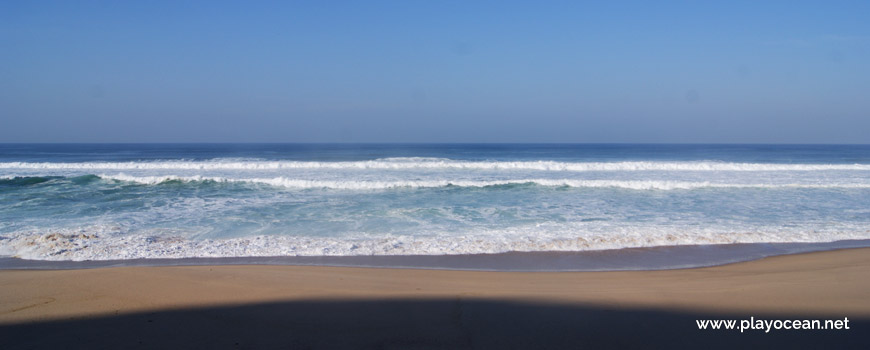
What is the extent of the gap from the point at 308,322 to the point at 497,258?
11.0ft

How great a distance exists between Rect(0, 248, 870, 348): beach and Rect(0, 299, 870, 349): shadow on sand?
2 cm

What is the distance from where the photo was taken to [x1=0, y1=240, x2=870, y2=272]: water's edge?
635 cm

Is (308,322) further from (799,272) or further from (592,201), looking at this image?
(592,201)

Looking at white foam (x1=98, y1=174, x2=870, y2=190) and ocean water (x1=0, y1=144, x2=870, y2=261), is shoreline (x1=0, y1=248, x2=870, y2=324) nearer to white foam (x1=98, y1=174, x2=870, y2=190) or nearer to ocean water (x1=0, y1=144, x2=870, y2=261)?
ocean water (x1=0, y1=144, x2=870, y2=261)

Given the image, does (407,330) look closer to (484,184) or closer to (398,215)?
(398,215)

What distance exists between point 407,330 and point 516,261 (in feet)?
9.86

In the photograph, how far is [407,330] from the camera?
3984 mm

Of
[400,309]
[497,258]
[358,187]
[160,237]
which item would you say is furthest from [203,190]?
[400,309]

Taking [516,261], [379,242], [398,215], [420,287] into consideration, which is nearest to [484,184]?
[398,215]

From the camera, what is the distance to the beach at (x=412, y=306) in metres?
3.85

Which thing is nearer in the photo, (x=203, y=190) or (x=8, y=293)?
(x=8, y=293)

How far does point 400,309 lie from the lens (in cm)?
451

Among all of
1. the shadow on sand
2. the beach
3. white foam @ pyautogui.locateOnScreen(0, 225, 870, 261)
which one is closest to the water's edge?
white foam @ pyautogui.locateOnScreen(0, 225, 870, 261)

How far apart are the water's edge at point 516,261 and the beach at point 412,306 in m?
0.33
